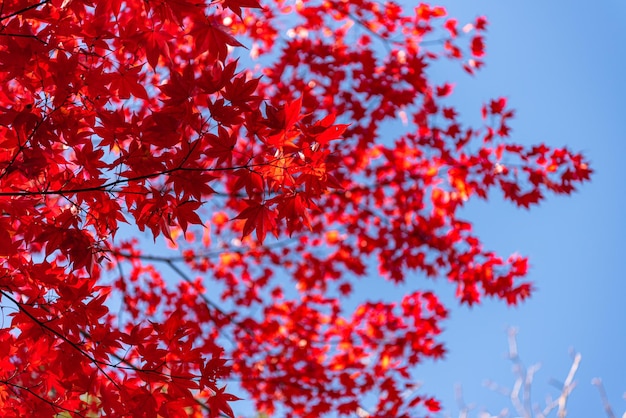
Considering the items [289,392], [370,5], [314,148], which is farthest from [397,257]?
[314,148]

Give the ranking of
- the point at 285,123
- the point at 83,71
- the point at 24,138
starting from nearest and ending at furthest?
the point at 285,123
the point at 24,138
the point at 83,71

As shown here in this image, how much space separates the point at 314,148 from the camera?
225cm

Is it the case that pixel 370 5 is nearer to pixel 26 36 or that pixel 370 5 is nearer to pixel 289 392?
pixel 289 392

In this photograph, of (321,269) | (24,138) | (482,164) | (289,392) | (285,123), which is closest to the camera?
(285,123)

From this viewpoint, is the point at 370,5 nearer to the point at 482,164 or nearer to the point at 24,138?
the point at 482,164

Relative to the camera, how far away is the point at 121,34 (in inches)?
99.0

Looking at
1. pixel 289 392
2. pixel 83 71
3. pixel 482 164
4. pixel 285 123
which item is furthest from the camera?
pixel 289 392

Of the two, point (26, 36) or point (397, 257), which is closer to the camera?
point (26, 36)

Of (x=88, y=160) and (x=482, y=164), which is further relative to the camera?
(x=482, y=164)

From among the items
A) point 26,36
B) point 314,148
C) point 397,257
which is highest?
point 397,257

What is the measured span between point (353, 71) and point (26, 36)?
431cm

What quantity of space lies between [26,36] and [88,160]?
0.54 metres

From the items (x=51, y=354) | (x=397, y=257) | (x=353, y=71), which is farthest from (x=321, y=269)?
(x=51, y=354)

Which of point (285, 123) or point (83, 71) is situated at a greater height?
point (83, 71)
